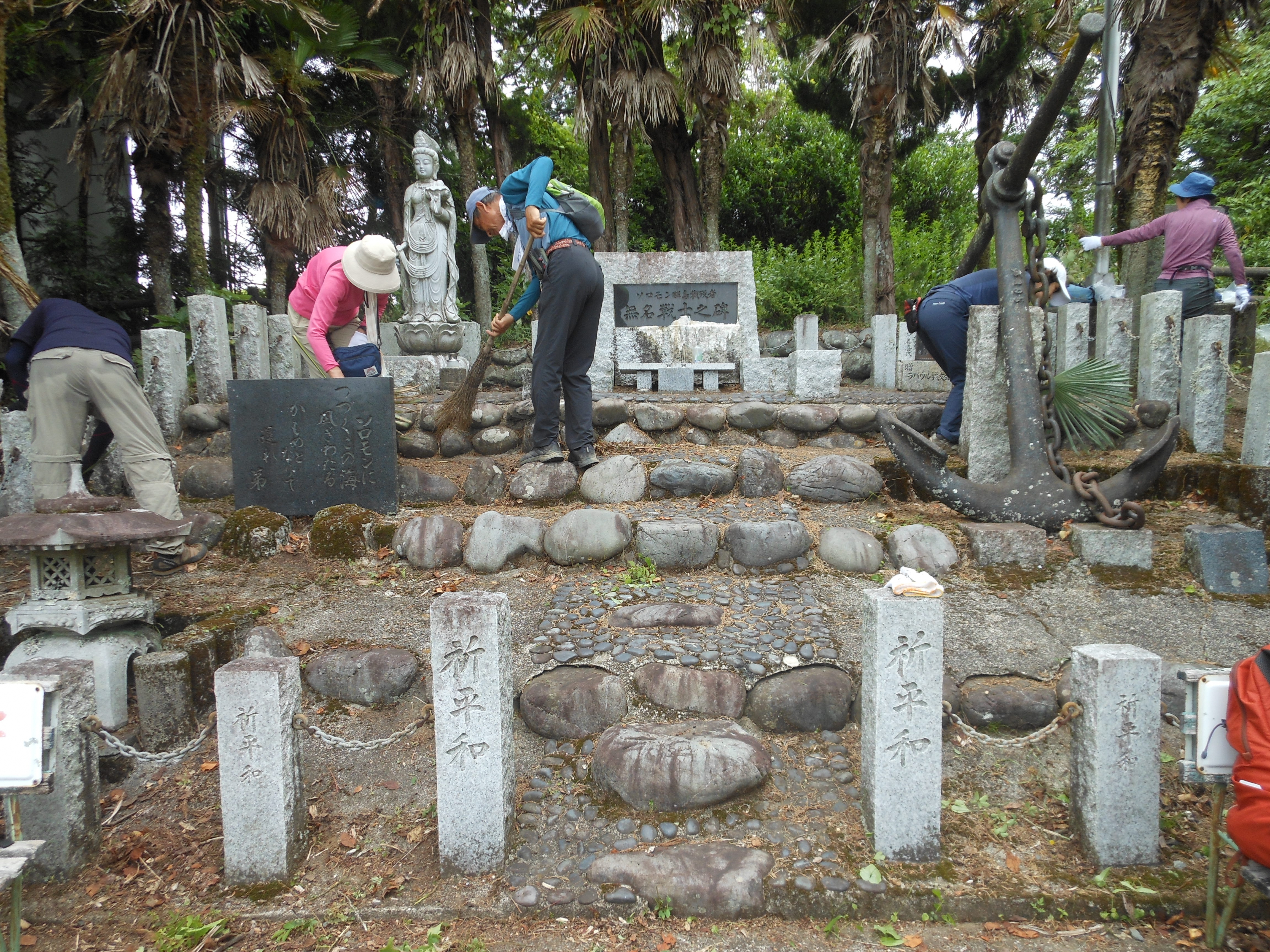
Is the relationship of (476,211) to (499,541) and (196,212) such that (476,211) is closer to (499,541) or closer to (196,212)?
(499,541)

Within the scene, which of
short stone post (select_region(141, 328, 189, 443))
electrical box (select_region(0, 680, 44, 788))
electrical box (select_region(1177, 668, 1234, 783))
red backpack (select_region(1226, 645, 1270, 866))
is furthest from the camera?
short stone post (select_region(141, 328, 189, 443))

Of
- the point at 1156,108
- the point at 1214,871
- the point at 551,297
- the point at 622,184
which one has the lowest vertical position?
the point at 1214,871

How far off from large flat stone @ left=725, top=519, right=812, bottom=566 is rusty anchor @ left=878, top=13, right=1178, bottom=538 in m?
0.67

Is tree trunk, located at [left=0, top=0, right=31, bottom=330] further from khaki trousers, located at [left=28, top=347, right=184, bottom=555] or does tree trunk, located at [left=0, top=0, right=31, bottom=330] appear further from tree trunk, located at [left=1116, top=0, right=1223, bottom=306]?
tree trunk, located at [left=1116, top=0, right=1223, bottom=306]

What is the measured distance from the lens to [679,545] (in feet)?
12.1

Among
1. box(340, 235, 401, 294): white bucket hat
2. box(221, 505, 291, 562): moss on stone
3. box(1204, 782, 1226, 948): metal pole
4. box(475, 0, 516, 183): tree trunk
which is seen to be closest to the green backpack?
box(340, 235, 401, 294): white bucket hat

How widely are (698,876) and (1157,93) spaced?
27.2 ft

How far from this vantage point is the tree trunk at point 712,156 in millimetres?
10133

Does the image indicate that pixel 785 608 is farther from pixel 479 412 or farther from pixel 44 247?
pixel 44 247

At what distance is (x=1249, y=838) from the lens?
70.9 inches

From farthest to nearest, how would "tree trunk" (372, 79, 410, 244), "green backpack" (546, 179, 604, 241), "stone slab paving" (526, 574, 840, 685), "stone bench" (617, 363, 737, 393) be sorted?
"tree trunk" (372, 79, 410, 244)
"stone bench" (617, 363, 737, 393)
"green backpack" (546, 179, 604, 241)
"stone slab paving" (526, 574, 840, 685)

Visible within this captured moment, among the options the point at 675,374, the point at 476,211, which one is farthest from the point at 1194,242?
the point at 476,211

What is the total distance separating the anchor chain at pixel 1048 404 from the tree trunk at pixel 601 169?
7324 mm

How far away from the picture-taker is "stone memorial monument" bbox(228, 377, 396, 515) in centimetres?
427
